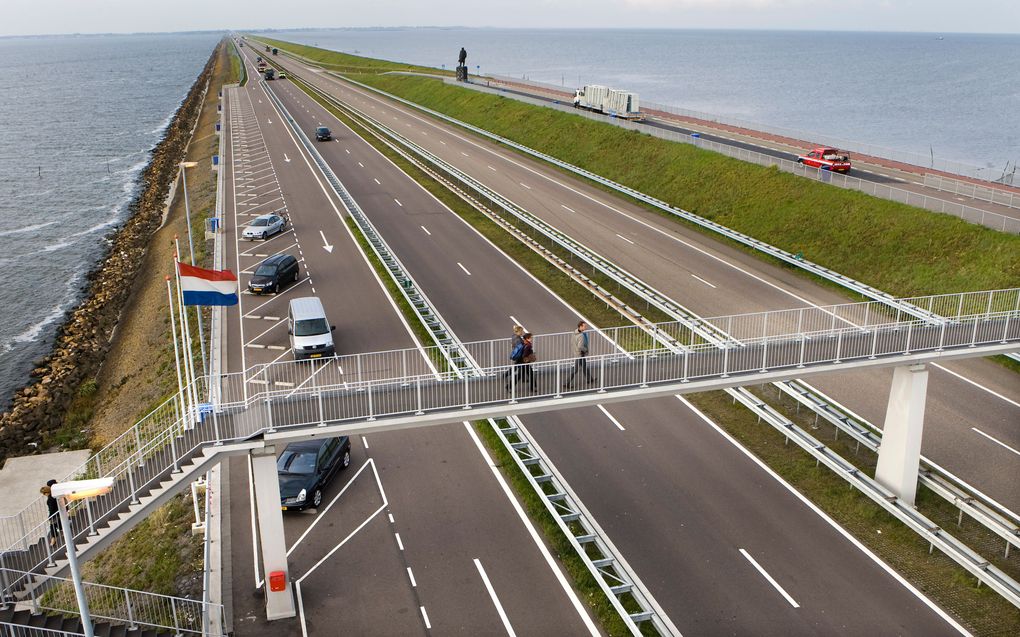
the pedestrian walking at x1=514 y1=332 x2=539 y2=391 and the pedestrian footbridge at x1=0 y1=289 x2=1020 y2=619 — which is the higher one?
the pedestrian walking at x1=514 y1=332 x2=539 y2=391

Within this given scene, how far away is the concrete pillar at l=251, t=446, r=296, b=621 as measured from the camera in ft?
56.9

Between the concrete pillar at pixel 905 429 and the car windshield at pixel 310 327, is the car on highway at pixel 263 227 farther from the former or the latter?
the concrete pillar at pixel 905 429

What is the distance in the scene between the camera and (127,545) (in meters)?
22.9

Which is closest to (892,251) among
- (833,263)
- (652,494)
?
(833,263)

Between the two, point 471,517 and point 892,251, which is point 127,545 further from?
point 892,251

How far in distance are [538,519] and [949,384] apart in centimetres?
1625

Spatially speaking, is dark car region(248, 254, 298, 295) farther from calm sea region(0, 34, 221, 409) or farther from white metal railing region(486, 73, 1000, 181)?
white metal railing region(486, 73, 1000, 181)

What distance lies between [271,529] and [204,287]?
22.0 ft

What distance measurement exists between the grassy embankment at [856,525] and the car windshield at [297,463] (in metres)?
5.47

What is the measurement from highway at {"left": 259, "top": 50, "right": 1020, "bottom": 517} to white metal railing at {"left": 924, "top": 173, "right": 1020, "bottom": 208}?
1314 cm

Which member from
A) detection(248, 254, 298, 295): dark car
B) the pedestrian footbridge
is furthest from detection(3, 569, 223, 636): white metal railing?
detection(248, 254, 298, 295): dark car

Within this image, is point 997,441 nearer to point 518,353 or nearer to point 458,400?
point 518,353

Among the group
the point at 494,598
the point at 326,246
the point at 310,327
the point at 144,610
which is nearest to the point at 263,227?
the point at 326,246

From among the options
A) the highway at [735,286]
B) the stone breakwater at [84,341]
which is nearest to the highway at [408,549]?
the stone breakwater at [84,341]
